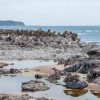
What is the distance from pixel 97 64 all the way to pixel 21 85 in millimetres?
8074

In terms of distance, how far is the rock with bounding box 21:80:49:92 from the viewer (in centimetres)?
2961

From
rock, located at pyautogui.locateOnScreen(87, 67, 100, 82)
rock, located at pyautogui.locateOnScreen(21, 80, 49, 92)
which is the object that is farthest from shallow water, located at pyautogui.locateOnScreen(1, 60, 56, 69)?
rock, located at pyautogui.locateOnScreen(21, 80, 49, 92)

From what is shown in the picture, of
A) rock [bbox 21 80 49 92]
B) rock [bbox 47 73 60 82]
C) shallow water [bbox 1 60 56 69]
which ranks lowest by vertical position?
shallow water [bbox 1 60 56 69]

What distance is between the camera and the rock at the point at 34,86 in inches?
1166

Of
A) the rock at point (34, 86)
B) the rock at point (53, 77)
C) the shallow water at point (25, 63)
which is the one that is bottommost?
the shallow water at point (25, 63)

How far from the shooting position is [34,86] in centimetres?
2994

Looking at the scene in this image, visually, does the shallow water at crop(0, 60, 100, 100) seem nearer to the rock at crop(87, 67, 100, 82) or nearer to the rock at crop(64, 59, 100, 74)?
the rock at crop(87, 67, 100, 82)

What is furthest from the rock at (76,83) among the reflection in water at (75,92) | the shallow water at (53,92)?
the shallow water at (53,92)

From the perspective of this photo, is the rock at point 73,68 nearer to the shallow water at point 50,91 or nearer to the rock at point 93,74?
the rock at point 93,74

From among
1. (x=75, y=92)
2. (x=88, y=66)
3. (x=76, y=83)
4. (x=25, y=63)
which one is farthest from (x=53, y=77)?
(x=25, y=63)

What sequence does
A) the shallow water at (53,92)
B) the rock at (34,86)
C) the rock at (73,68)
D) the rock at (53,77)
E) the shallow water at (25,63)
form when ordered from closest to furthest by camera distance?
1. the shallow water at (53,92)
2. the rock at (34,86)
3. the rock at (53,77)
4. the rock at (73,68)
5. the shallow water at (25,63)

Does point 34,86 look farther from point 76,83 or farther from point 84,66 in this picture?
point 84,66

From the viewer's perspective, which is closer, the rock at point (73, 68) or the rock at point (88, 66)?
Result: the rock at point (88, 66)

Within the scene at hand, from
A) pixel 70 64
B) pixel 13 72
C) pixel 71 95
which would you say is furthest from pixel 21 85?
pixel 70 64
